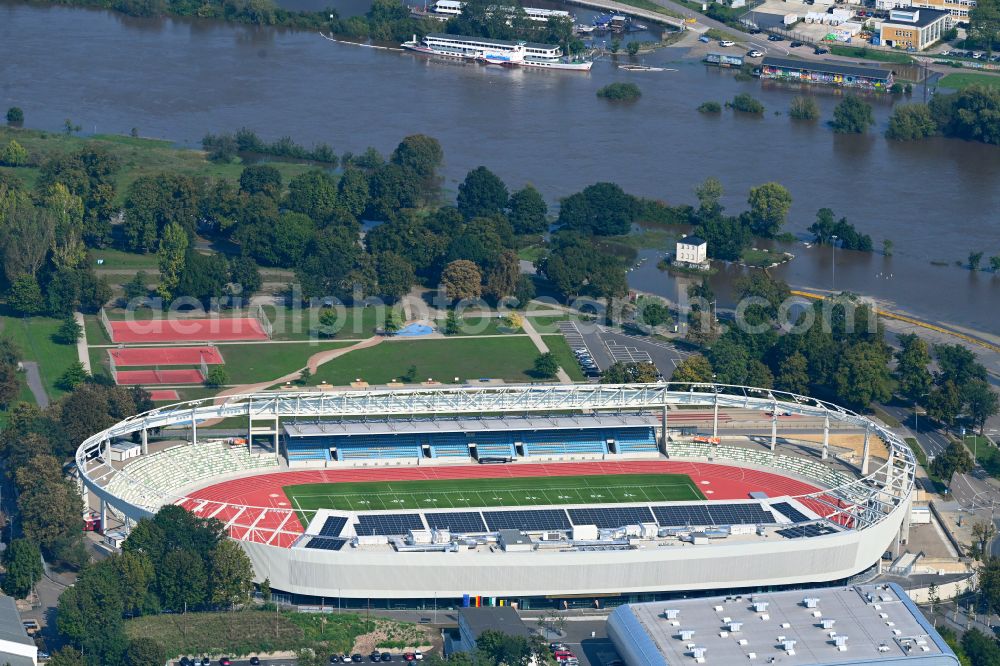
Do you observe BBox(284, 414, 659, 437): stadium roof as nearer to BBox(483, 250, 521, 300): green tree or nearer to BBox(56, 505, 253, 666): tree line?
BBox(56, 505, 253, 666): tree line

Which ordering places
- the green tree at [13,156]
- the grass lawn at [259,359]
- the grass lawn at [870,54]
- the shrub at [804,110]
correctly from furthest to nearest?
the grass lawn at [870,54]
the shrub at [804,110]
the green tree at [13,156]
the grass lawn at [259,359]

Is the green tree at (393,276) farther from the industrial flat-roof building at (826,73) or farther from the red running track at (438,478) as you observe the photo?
the industrial flat-roof building at (826,73)

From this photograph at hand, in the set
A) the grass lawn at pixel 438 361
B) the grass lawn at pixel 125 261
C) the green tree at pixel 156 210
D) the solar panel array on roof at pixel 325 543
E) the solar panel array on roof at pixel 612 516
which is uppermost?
the green tree at pixel 156 210

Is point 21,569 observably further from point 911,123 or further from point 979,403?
point 911,123

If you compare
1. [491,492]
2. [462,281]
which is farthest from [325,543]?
[462,281]

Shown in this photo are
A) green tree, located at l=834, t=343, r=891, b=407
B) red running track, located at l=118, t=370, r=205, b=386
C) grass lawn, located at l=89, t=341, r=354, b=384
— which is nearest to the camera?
green tree, located at l=834, t=343, r=891, b=407

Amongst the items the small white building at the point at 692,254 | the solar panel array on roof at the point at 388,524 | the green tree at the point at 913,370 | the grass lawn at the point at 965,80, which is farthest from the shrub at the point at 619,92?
the solar panel array on roof at the point at 388,524

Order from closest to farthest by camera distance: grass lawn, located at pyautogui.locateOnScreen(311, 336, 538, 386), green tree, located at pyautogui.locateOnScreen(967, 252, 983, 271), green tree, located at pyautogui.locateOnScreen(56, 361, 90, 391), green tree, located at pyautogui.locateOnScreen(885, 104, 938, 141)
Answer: green tree, located at pyautogui.locateOnScreen(56, 361, 90, 391), grass lawn, located at pyautogui.locateOnScreen(311, 336, 538, 386), green tree, located at pyautogui.locateOnScreen(967, 252, 983, 271), green tree, located at pyautogui.locateOnScreen(885, 104, 938, 141)

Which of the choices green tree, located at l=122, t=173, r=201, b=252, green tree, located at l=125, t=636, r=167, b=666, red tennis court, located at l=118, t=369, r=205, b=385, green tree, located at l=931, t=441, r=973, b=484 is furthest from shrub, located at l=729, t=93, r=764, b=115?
green tree, located at l=125, t=636, r=167, b=666

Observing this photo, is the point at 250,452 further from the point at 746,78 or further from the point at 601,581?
the point at 746,78
